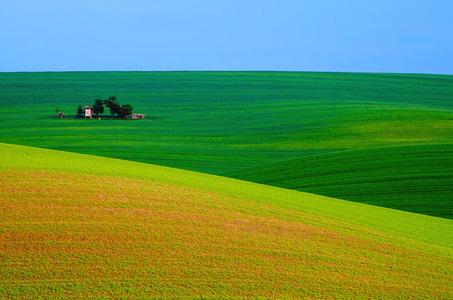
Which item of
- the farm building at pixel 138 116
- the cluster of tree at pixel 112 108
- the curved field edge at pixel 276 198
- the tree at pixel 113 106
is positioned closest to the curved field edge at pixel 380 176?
the curved field edge at pixel 276 198

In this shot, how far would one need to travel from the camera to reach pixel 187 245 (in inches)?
240

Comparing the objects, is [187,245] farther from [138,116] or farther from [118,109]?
[138,116]

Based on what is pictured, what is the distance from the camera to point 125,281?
5312 millimetres

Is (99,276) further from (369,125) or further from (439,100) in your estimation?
(439,100)

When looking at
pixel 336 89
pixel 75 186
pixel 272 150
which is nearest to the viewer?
pixel 75 186

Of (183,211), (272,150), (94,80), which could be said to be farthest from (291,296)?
(94,80)

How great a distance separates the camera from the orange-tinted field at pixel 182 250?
5348 millimetres

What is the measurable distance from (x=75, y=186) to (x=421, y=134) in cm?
2159

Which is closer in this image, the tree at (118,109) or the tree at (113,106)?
the tree at (113,106)

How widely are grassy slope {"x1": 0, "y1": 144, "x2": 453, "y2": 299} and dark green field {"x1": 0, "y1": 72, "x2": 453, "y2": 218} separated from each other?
20.3ft

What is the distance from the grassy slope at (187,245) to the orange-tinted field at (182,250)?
0.01 meters

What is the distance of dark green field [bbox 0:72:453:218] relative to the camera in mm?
15836

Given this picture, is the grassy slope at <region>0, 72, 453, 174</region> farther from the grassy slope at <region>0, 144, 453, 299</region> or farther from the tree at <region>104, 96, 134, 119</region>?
the grassy slope at <region>0, 144, 453, 299</region>

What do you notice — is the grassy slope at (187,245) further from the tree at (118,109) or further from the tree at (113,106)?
the tree at (118,109)
